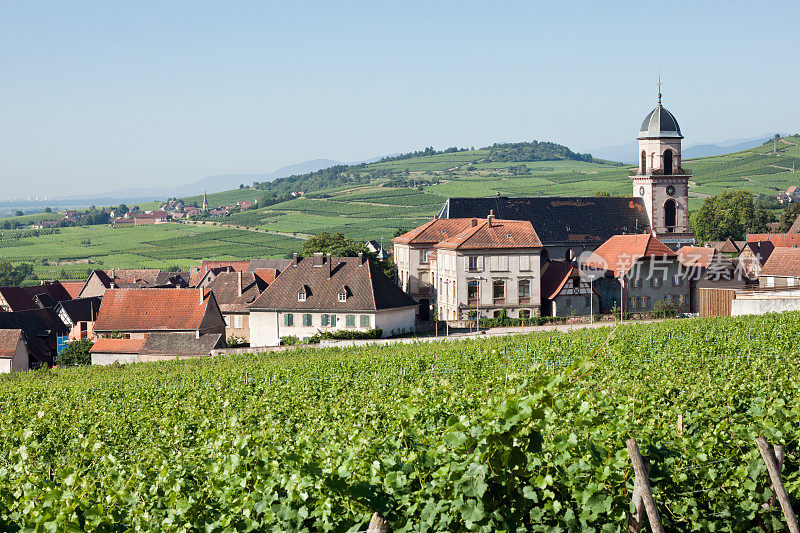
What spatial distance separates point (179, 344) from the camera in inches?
1943

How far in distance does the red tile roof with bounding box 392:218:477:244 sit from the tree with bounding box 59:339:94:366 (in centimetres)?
2386

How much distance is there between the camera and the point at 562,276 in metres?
61.2

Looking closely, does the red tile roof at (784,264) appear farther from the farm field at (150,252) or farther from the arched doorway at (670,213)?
the farm field at (150,252)

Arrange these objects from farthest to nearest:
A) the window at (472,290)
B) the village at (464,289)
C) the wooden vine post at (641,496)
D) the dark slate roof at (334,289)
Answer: the window at (472,290) < the dark slate roof at (334,289) < the village at (464,289) < the wooden vine post at (641,496)

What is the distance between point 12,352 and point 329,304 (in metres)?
18.6

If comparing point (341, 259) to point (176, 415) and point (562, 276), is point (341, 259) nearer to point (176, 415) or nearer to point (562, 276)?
point (562, 276)

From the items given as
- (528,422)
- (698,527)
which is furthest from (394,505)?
(698,527)

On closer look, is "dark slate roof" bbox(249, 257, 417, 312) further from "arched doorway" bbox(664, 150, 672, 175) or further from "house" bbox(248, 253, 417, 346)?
"arched doorway" bbox(664, 150, 672, 175)

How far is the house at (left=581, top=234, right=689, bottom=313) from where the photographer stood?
202ft

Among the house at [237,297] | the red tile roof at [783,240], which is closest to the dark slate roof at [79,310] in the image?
the house at [237,297]

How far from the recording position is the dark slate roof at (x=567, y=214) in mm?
70250

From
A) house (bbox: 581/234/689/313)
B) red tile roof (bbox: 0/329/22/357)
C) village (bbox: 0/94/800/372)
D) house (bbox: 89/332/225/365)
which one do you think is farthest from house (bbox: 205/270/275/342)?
house (bbox: 581/234/689/313)

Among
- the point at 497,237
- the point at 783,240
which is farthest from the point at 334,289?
the point at 783,240

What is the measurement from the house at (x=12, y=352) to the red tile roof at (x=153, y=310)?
209 inches
